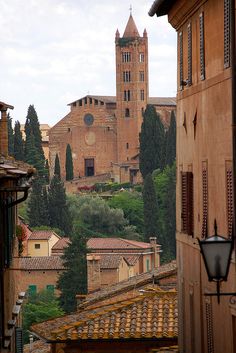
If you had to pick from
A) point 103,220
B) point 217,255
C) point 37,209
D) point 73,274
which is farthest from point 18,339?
point 103,220

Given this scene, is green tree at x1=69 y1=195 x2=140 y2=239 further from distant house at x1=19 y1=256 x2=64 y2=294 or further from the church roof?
the church roof

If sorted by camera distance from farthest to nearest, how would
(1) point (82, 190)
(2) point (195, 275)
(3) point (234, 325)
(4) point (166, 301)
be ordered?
(1) point (82, 190) < (4) point (166, 301) < (2) point (195, 275) < (3) point (234, 325)

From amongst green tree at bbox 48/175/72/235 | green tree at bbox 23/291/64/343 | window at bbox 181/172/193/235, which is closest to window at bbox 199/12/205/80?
window at bbox 181/172/193/235

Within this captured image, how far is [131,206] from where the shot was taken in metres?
122

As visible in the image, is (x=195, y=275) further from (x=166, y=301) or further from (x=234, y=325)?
(x=166, y=301)

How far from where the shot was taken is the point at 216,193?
14227mm

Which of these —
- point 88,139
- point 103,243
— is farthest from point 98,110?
point 103,243

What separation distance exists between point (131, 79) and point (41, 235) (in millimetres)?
56825

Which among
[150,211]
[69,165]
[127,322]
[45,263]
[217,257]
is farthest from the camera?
[69,165]

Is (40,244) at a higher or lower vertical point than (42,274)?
higher

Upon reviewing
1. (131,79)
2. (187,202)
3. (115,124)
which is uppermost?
(131,79)

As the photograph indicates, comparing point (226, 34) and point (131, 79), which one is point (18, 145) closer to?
point (131, 79)

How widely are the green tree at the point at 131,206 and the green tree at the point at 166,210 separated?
2.36m

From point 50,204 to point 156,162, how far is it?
860 inches
